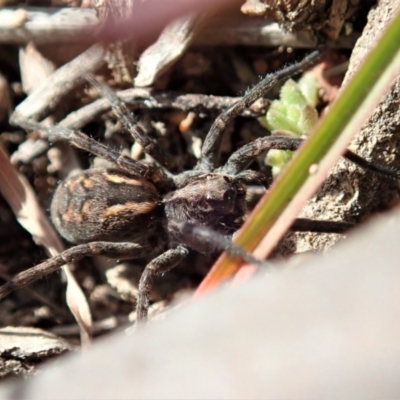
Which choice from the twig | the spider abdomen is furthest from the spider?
the twig

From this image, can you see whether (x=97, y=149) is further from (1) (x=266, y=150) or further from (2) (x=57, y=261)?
(1) (x=266, y=150)

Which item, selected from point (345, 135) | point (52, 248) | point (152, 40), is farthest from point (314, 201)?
point (52, 248)

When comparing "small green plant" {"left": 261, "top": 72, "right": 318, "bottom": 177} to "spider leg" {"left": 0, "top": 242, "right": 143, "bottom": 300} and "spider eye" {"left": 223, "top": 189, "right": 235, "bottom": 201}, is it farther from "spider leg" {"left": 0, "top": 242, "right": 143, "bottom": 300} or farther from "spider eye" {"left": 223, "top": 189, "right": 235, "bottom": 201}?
"spider leg" {"left": 0, "top": 242, "right": 143, "bottom": 300}

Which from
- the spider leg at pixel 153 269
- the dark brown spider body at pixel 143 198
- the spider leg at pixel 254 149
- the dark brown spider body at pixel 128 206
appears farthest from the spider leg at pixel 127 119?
the spider leg at pixel 153 269

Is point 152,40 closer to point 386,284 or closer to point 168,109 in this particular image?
point 168,109

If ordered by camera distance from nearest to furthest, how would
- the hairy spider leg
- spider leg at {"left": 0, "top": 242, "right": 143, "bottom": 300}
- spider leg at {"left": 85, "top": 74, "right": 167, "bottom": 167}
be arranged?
the hairy spider leg, spider leg at {"left": 0, "top": 242, "right": 143, "bottom": 300}, spider leg at {"left": 85, "top": 74, "right": 167, "bottom": 167}
